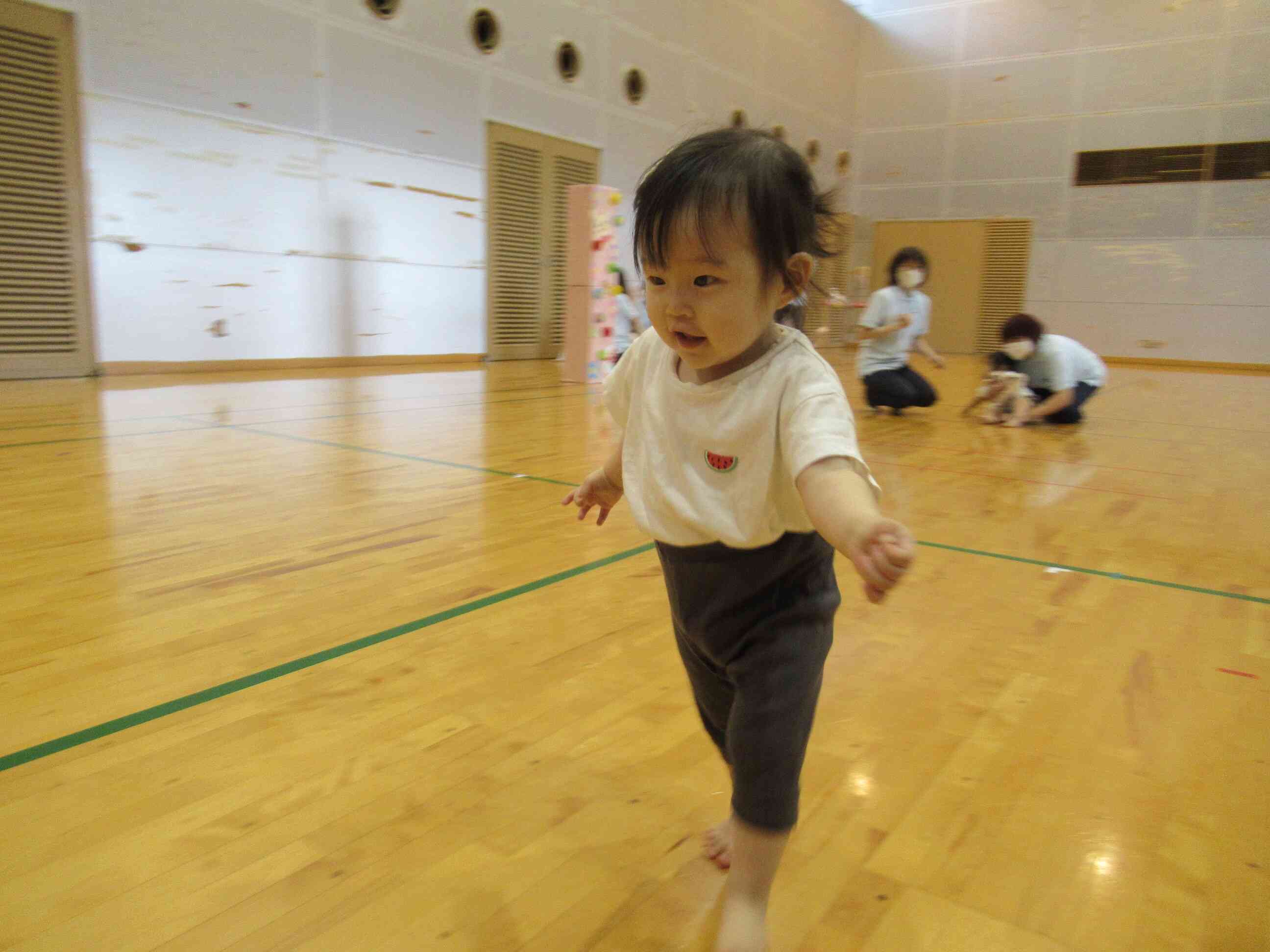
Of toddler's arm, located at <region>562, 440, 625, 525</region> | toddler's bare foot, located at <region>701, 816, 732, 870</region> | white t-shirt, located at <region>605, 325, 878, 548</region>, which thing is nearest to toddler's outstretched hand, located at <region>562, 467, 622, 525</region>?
toddler's arm, located at <region>562, 440, 625, 525</region>

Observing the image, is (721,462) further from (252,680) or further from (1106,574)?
(1106,574)

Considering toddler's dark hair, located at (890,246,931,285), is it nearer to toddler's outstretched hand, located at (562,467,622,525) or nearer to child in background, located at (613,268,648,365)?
child in background, located at (613,268,648,365)

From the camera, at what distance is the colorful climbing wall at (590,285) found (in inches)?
233

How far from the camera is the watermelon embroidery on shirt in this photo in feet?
2.71

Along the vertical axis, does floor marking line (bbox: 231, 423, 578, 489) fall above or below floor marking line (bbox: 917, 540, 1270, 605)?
above

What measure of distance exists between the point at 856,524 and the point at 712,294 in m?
0.25

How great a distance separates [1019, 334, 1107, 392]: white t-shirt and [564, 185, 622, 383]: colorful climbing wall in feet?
8.85

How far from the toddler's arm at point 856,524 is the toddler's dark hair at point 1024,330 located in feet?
13.3

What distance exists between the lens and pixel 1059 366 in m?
4.41

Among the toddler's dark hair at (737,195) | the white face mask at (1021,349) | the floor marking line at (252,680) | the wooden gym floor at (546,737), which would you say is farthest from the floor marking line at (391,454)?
the white face mask at (1021,349)

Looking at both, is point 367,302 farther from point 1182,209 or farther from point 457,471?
point 1182,209

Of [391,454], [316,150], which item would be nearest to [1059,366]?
[391,454]

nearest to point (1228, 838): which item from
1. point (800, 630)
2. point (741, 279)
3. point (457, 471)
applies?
point (800, 630)

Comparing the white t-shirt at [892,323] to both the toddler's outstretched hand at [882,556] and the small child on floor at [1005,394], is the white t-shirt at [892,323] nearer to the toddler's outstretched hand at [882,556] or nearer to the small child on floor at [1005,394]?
the small child on floor at [1005,394]
